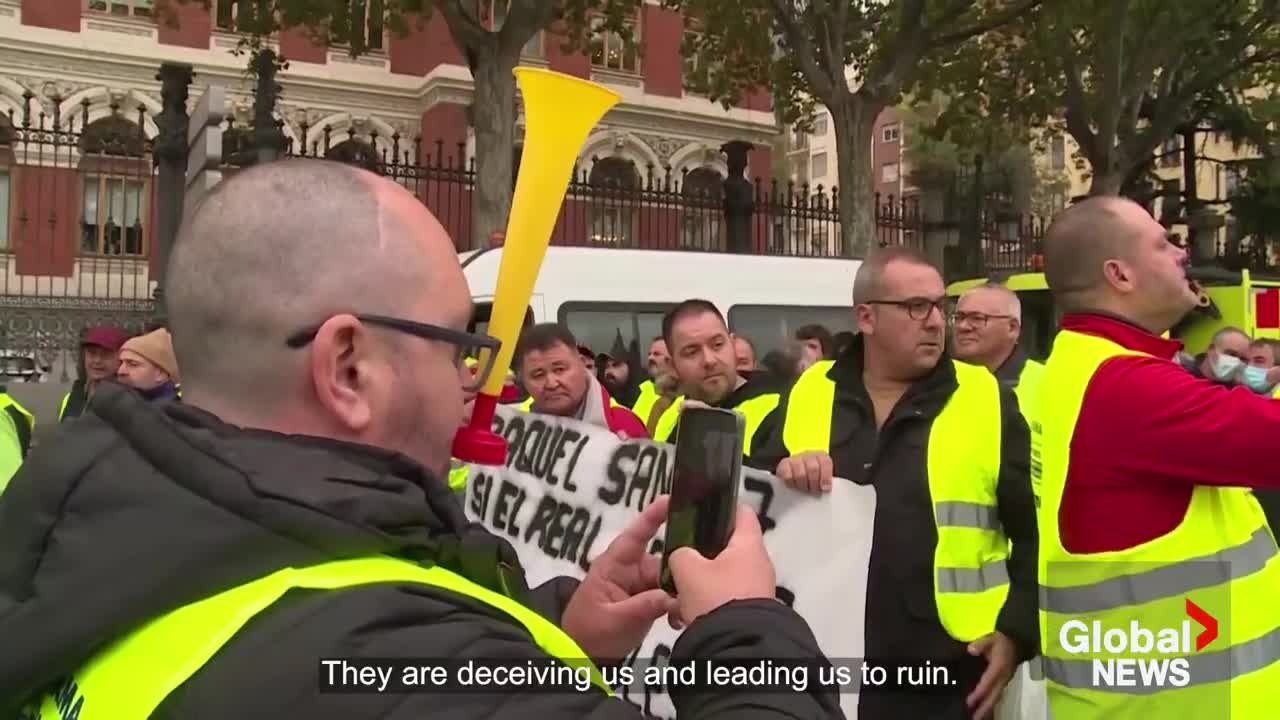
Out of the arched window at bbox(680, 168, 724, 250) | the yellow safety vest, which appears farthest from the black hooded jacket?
the arched window at bbox(680, 168, 724, 250)

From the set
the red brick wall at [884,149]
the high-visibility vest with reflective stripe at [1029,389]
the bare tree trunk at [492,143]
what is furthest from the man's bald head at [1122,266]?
the red brick wall at [884,149]

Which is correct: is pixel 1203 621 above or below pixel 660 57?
below

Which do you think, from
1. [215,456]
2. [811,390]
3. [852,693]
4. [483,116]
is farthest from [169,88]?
[215,456]

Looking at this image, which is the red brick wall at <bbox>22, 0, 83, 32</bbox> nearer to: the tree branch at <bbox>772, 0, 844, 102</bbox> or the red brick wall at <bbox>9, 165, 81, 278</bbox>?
the red brick wall at <bbox>9, 165, 81, 278</bbox>

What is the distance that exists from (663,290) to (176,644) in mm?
8028

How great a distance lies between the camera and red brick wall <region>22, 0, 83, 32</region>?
23.2 metres

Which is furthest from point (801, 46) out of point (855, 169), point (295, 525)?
point (295, 525)

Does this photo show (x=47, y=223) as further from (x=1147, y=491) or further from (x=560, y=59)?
(x=1147, y=491)

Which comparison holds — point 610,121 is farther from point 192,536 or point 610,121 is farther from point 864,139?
point 192,536

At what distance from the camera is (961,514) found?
116 inches

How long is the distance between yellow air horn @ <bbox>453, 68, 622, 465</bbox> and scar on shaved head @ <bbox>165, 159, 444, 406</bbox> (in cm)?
29

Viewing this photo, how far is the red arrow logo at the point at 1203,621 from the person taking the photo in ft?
7.64

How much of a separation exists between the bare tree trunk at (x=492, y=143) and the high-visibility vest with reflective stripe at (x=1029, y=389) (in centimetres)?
981

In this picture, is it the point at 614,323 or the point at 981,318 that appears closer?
the point at 981,318
